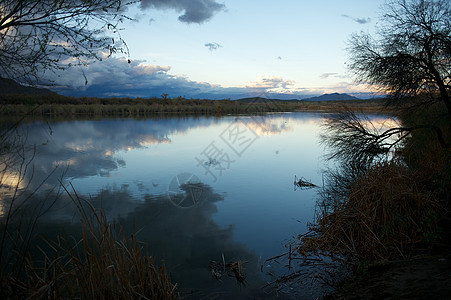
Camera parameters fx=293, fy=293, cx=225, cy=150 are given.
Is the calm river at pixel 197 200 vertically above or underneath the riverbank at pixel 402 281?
underneath

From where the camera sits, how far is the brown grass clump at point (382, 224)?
4.05 metres

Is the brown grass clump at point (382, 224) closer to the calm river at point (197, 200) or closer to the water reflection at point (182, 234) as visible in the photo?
the calm river at point (197, 200)

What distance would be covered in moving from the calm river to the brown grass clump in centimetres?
80

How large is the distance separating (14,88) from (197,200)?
14.5ft

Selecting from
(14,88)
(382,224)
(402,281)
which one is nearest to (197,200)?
(382,224)

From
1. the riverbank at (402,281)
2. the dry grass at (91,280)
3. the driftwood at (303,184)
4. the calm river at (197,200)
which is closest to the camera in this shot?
the dry grass at (91,280)

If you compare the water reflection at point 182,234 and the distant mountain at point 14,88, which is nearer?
the distant mountain at point 14,88

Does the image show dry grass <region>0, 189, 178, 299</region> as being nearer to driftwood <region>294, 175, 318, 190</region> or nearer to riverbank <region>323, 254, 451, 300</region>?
riverbank <region>323, 254, 451, 300</region>

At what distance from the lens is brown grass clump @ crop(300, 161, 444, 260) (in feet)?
13.3

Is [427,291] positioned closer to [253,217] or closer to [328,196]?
[253,217]

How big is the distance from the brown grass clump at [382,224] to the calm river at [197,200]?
2.61 feet

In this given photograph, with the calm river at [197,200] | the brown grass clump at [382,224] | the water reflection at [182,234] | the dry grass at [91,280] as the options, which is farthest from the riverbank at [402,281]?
the dry grass at [91,280]

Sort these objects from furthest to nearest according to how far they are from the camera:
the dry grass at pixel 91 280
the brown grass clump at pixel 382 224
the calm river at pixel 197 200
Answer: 1. the calm river at pixel 197 200
2. the brown grass clump at pixel 382 224
3. the dry grass at pixel 91 280

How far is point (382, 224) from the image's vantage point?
176 inches
